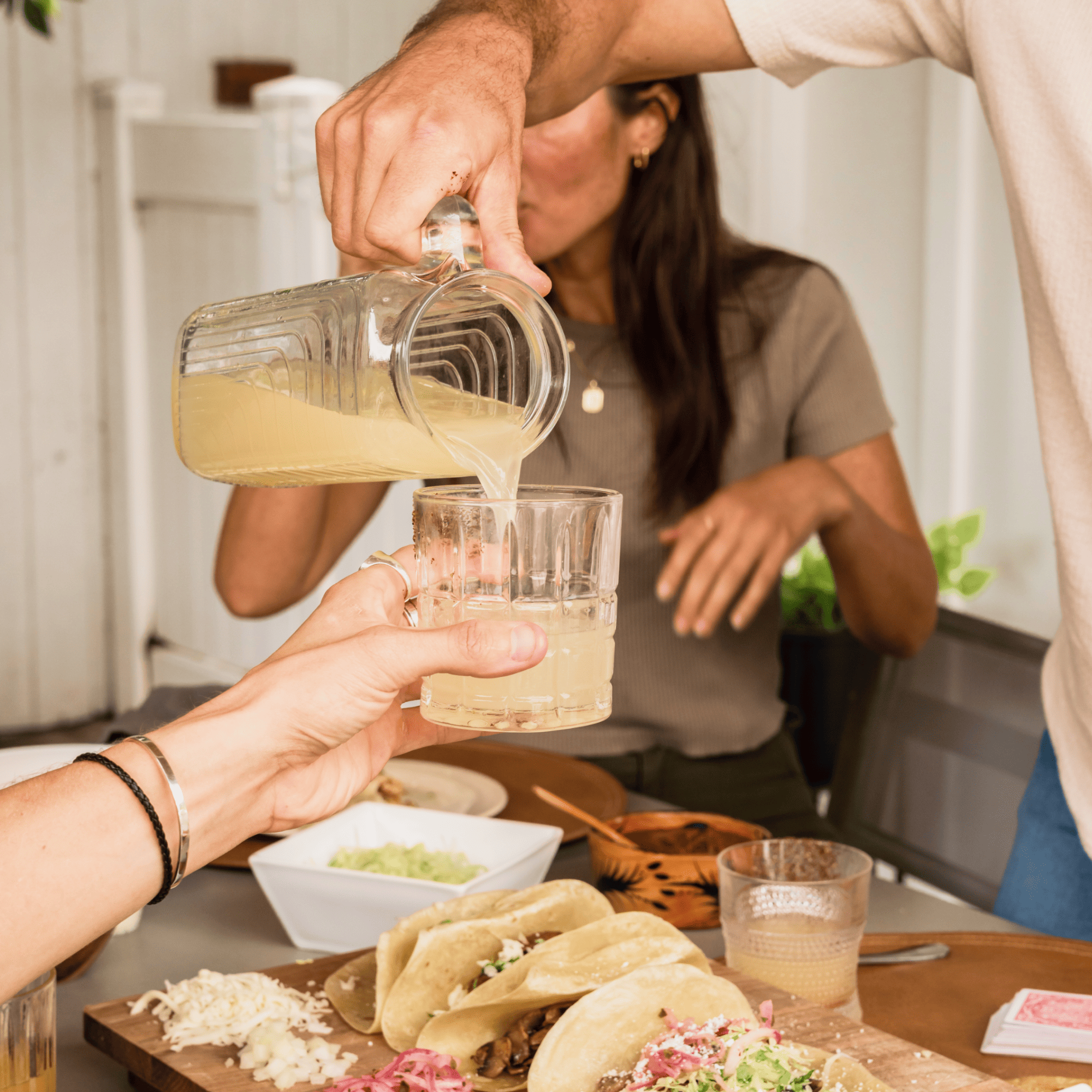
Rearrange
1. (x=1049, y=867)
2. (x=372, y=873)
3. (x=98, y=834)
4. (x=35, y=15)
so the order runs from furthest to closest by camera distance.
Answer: (x=35, y=15), (x=1049, y=867), (x=372, y=873), (x=98, y=834)

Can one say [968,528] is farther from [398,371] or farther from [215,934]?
[398,371]

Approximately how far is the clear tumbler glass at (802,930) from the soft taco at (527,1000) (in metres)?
0.08

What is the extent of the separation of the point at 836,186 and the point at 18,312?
258 centimetres

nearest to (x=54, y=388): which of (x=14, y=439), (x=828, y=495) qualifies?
(x=14, y=439)

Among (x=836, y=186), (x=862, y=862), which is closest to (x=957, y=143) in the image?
(x=836, y=186)

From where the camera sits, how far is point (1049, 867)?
145 cm

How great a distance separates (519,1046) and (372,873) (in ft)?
0.91

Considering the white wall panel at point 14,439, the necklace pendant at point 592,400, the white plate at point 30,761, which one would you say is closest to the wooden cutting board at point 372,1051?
the white plate at point 30,761

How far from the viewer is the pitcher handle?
83 cm

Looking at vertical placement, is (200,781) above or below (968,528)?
above

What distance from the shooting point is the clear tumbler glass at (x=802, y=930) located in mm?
1062

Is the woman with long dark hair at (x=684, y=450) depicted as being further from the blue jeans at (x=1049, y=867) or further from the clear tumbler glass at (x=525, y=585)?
the clear tumbler glass at (x=525, y=585)

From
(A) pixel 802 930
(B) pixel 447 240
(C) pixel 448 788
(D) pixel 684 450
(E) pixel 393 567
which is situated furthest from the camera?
(D) pixel 684 450

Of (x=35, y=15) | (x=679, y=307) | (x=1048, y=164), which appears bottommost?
(x=679, y=307)
